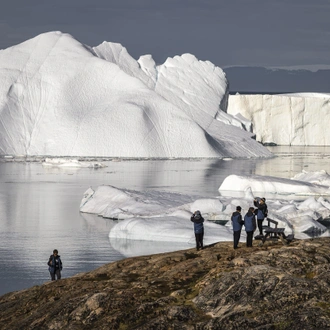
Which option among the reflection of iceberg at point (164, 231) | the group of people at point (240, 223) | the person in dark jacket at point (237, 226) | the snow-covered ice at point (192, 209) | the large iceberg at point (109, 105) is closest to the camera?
the person in dark jacket at point (237, 226)

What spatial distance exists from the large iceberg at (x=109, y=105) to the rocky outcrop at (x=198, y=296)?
37063mm

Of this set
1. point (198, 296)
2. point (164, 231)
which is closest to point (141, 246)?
point (164, 231)

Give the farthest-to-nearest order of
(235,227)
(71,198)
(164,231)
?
(71,198)
(164,231)
(235,227)

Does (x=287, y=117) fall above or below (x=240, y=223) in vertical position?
above

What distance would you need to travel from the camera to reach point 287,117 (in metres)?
71.0

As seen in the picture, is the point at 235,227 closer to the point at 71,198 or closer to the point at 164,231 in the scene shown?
the point at 164,231

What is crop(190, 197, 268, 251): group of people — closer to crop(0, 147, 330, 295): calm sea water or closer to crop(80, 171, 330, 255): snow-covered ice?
crop(0, 147, 330, 295): calm sea water

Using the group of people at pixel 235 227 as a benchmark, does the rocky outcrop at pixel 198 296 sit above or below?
below

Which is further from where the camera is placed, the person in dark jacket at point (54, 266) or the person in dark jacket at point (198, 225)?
the person in dark jacket at point (54, 266)

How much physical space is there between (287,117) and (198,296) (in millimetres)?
61336

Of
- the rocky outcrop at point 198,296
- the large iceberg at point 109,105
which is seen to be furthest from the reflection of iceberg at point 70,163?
the rocky outcrop at point 198,296

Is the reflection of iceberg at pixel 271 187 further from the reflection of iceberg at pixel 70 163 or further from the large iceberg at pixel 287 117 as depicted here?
the large iceberg at pixel 287 117

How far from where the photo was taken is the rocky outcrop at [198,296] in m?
9.97

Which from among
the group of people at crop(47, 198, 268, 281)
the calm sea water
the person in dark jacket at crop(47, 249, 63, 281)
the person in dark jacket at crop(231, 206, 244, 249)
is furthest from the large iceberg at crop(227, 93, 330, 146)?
the person in dark jacket at crop(47, 249, 63, 281)
